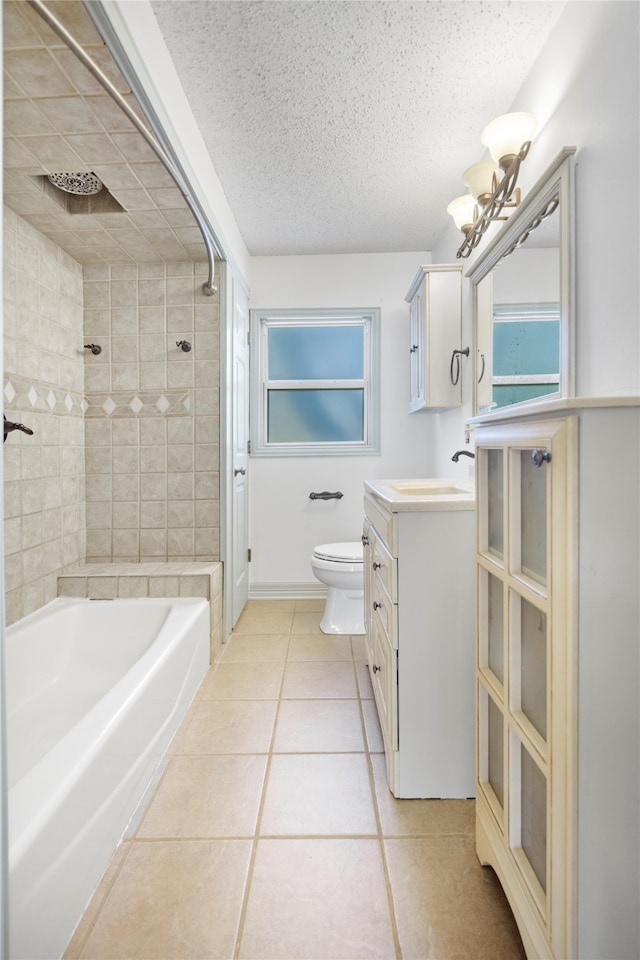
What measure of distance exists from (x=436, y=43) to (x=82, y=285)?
198cm

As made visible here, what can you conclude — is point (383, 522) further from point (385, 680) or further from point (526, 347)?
point (526, 347)

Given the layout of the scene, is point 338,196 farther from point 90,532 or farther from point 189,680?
point 189,680

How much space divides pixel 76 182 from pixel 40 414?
0.98m

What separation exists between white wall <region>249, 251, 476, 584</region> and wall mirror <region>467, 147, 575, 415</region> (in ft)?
4.35

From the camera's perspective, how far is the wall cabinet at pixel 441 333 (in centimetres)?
261

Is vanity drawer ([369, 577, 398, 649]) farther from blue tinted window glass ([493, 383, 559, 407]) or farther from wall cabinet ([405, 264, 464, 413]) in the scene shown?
wall cabinet ([405, 264, 464, 413])

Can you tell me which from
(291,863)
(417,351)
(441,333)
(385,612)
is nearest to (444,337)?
(441,333)

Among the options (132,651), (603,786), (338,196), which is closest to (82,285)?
(338,196)

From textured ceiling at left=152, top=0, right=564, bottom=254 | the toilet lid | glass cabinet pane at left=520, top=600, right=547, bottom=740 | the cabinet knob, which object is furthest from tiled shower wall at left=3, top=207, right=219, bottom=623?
the cabinet knob

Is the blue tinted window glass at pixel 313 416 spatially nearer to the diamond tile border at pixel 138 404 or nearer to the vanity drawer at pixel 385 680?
the diamond tile border at pixel 138 404

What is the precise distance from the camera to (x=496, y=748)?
1140mm

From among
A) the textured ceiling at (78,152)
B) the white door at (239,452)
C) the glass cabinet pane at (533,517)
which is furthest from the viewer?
the white door at (239,452)

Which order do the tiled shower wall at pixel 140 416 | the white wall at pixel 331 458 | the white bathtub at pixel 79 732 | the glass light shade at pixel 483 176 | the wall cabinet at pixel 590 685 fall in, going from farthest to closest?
the white wall at pixel 331 458 < the tiled shower wall at pixel 140 416 < the glass light shade at pixel 483 176 < the white bathtub at pixel 79 732 < the wall cabinet at pixel 590 685

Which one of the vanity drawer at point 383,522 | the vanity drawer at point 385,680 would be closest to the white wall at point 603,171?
the vanity drawer at point 383,522
